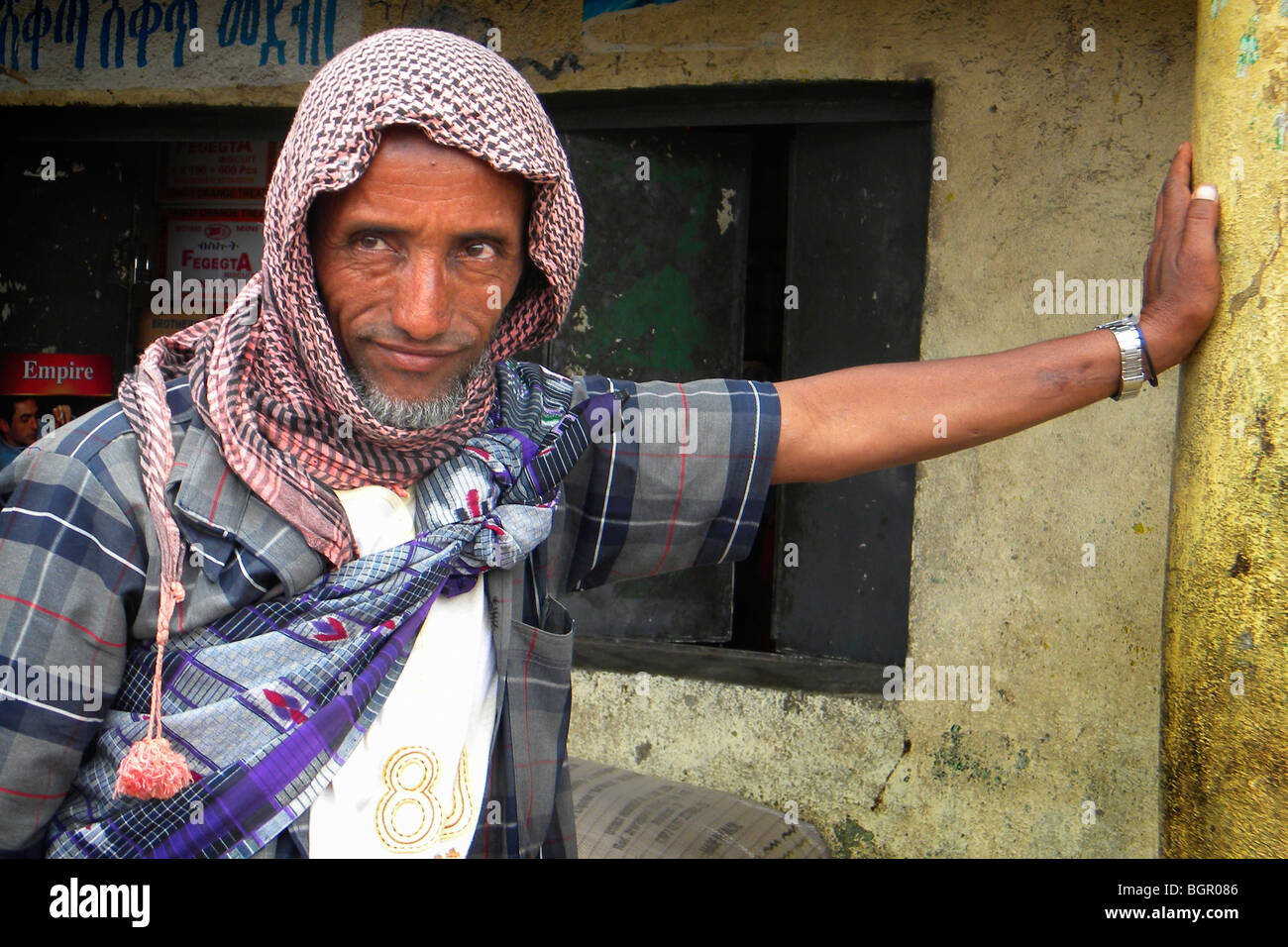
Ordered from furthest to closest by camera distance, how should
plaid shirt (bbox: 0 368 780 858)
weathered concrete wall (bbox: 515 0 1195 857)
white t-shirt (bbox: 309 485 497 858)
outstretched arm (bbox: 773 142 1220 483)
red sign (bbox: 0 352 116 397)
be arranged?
red sign (bbox: 0 352 116 397) → weathered concrete wall (bbox: 515 0 1195 857) → outstretched arm (bbox: 773 142 1220 483) → white t-shirt (bbox: 309 485 497 858) → plaid shirt (bbox: 0 368 780 858)

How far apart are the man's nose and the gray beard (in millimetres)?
100

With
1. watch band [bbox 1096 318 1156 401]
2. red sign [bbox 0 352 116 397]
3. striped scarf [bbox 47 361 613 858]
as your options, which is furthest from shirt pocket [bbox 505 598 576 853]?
red sign [bbox 0 352 116 397]

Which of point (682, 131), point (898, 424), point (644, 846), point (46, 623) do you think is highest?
point (682, 131)

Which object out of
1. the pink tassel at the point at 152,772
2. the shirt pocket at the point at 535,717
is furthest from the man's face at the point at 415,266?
the pink tassel at the point at 152,772

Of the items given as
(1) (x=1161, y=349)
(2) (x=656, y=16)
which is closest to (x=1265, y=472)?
(1) (x=1161, y=349)

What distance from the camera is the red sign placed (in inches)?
177

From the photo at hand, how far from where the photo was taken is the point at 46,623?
1178 millimetres

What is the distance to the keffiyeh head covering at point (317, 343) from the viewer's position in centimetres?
131

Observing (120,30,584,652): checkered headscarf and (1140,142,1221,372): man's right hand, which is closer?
(120,30,584,652): checkered headscarf

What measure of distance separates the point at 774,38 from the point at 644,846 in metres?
2.50

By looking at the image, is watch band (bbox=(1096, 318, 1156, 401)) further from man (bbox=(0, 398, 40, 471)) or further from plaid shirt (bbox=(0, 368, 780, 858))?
man (bbox=(0, 398, 40, 471))

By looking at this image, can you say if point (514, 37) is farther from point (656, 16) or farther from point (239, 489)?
point (239, 489)

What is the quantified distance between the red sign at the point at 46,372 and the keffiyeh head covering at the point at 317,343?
3.59 meters

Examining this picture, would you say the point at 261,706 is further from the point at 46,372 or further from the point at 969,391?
the point at 46,372
